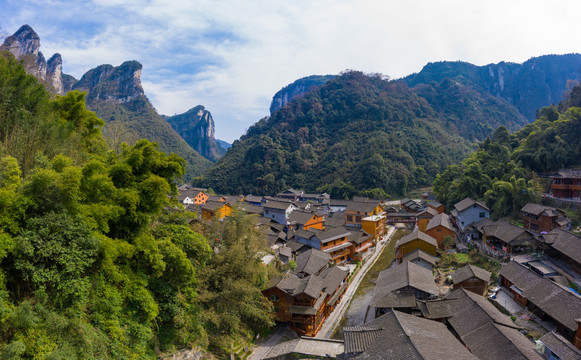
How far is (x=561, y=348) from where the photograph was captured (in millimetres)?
12375

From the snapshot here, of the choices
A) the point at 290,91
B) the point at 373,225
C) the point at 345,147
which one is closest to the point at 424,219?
the point at 373,225

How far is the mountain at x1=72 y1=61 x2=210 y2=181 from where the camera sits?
9669cm

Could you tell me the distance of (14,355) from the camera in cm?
793

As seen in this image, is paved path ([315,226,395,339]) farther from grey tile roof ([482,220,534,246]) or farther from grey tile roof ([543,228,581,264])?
grey tile roof ([543,228,581,264])

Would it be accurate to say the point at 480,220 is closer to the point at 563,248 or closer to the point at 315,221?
the point at 563,248

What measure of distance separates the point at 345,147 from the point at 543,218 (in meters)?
50.9

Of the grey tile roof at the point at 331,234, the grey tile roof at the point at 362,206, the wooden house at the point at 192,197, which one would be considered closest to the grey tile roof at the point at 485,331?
the grey tile roof at the point at 331,234

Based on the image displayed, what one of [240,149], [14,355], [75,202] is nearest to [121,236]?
[75,202]

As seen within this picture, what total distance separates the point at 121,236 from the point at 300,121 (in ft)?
260

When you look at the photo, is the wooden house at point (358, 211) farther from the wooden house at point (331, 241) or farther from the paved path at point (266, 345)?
the paved path at point (266, 345)

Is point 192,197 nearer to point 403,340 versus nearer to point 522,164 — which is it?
point 403,340

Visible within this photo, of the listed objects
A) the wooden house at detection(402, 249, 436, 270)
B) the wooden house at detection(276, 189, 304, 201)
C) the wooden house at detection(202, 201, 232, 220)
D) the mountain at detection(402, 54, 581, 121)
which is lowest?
the wooden house at detection(402, 249, 436, 270)

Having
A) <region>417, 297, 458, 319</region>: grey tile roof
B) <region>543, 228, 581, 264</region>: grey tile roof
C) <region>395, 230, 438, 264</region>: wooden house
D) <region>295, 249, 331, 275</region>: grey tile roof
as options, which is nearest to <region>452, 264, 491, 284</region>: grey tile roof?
<region>417, 297, 458, 319</region>: grey tile roof

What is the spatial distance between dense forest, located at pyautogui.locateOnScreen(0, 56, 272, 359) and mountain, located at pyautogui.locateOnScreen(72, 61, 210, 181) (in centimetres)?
8269
